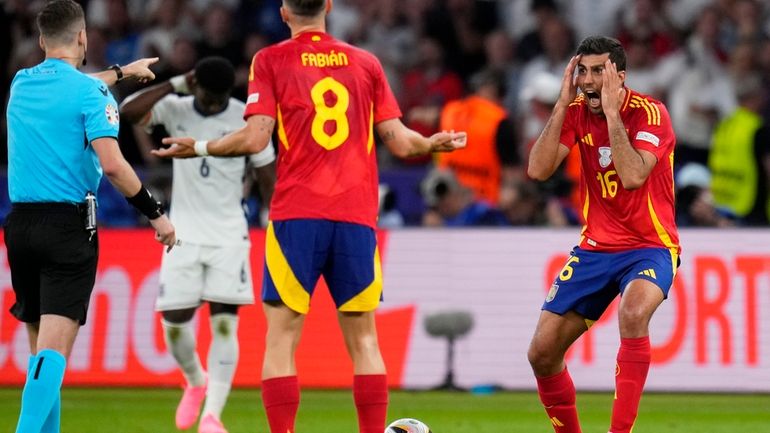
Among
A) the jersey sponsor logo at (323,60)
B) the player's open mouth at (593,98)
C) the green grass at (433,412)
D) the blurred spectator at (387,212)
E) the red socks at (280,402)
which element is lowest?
the green grass at (433,412)

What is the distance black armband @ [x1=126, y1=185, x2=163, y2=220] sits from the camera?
26.5 ft

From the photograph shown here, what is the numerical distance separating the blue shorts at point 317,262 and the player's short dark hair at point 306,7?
118cm

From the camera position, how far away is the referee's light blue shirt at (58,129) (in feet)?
26.1

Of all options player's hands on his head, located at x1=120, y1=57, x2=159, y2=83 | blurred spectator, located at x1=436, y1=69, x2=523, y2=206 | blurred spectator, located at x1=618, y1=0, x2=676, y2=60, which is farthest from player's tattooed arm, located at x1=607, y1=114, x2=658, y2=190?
blurred spectator, located at x1=618, y1=0, x2=676, y2=60

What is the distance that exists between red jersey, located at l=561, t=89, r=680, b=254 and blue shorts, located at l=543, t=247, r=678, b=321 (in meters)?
0.06

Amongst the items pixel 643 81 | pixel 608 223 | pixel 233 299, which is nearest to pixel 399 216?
pixel 643 81

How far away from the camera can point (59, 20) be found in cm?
805

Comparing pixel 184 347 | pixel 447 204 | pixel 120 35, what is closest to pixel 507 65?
pixel 447 204

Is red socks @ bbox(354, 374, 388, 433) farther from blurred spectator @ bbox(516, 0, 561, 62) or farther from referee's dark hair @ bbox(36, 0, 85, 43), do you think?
blurred spectator @ bbox(516, 0, 561, 62)

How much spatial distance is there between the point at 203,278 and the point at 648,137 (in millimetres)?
4057

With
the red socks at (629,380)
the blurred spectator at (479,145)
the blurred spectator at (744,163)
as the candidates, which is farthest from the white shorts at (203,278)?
the blurred spectator at (744,163)

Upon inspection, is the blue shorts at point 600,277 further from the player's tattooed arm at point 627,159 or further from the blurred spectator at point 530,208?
the blurred spectator at point 530,208

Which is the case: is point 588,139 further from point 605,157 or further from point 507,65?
point 507,65

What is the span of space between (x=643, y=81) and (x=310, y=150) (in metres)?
→ 9.22
